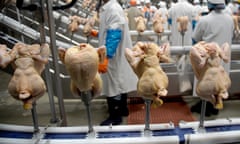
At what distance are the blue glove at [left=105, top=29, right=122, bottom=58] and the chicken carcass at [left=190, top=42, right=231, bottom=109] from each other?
1.13 m

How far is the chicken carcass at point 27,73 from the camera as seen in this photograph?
33.6 inches

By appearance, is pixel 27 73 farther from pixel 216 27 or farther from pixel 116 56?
pixel 216 27

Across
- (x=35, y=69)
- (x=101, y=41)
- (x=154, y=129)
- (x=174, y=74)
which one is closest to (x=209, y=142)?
(x=154, y=129)

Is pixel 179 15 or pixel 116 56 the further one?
pixel 179 15

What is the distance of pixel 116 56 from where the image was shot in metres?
2.19

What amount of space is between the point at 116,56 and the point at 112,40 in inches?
8.8

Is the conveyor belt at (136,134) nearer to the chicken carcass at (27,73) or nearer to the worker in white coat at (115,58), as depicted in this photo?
the chicken carcass at (27,73)

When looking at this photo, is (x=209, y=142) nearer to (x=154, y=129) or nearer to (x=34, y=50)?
(x=154, y=129)

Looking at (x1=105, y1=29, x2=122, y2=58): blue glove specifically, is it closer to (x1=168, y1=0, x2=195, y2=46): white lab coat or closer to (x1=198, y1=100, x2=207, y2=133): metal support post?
(x1=198, y1=100, x2=207, y2=133): metal support post

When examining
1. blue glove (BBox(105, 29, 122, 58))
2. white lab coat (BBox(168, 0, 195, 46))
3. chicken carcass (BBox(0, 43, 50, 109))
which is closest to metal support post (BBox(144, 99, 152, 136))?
chicken carcass (BBox(0, 43, 50, 109))

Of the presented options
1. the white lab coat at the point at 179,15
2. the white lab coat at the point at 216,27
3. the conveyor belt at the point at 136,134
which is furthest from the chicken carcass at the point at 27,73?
the white lab coat at the point at 179,15

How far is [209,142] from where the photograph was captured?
3.24 feet

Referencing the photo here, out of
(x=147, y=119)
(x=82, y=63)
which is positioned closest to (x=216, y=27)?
(x=147, y=119)

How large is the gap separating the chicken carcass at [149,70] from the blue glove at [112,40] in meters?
1.07
